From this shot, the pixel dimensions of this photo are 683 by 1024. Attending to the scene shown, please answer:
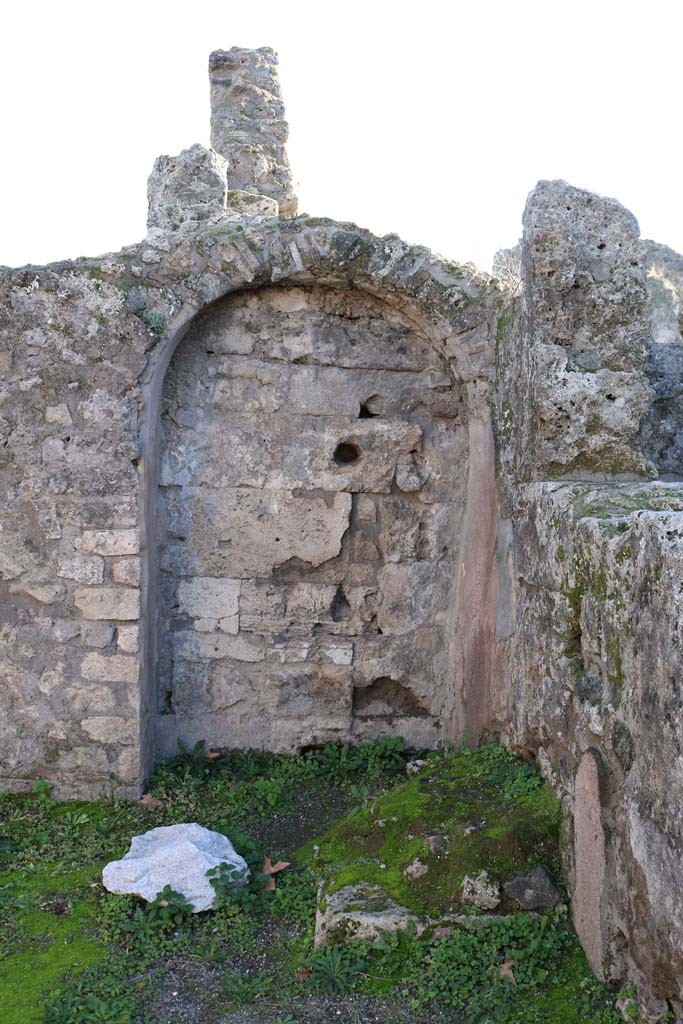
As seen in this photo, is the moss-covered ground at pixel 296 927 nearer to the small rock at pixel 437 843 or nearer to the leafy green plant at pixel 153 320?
the small rock at pixel 437 843

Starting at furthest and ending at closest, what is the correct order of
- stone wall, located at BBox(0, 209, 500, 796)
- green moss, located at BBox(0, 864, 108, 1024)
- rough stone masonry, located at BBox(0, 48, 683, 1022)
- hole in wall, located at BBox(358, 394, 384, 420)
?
1. hole in wall, located at BBox(358, 394, 384, 420)
2. stone wall, located at BBox(0, 209, 500, 796)
3. rough stone masonry, located at BBox(0, 48, 683, 1022)
4. green moss, located at BBox(0, 864, 108, 1024)

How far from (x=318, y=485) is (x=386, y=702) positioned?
1259 mm

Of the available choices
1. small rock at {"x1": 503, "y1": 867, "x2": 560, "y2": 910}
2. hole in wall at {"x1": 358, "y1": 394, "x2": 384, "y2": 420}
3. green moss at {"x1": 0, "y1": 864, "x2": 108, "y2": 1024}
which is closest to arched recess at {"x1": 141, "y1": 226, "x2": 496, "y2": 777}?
hole in wall at {"x1": 358, "y1": 394, "x2": 384, "y2": 420}

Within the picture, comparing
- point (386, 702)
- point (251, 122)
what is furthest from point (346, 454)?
point (251, 122)

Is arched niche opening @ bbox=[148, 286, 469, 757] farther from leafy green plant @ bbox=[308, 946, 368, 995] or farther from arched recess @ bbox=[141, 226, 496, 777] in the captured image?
leafy green plant @ bbox=[308, 946, 368, 995]

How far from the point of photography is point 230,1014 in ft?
9.57

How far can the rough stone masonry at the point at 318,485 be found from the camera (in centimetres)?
375

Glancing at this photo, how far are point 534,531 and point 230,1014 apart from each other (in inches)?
81.0

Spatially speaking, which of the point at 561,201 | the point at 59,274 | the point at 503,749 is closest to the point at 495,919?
the point at 503,749

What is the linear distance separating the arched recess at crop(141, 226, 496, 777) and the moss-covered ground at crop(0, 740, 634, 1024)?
2.06 ft

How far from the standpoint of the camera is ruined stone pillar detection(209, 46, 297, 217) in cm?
751

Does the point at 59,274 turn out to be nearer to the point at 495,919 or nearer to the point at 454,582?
the point at 454,582

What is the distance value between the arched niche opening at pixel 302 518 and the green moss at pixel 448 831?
1.01 metres

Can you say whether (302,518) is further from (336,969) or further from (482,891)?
(336,969)
